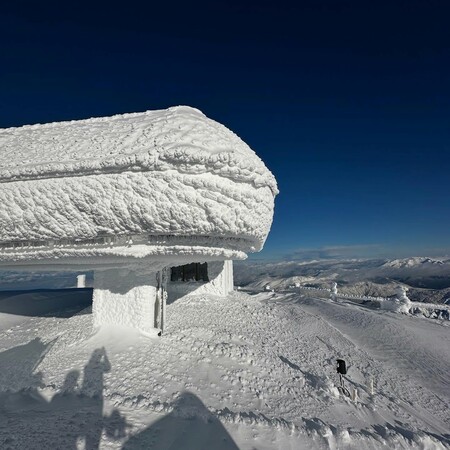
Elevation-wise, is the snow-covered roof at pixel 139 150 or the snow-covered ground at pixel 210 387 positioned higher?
the snow-covered roof at pixel 139 150

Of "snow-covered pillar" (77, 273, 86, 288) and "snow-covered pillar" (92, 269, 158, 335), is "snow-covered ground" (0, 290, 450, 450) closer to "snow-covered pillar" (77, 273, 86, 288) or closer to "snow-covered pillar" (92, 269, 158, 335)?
"snow-covered pillar" (92, 269, 158, 335)

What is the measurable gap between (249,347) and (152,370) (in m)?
1.95

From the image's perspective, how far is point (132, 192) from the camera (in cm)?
420

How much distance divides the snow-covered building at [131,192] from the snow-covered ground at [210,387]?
5.59 feet

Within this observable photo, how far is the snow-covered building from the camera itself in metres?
4.18

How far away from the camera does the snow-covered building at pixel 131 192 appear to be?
418 centimetres

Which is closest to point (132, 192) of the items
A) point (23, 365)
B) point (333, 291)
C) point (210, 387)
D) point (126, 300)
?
point (126, 300)

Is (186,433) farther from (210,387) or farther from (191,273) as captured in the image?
(191,273)

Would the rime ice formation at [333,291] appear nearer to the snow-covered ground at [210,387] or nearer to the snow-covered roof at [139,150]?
the snow-covered ground at [210,387]

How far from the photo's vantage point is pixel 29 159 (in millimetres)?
4520

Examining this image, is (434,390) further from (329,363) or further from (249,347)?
(249,347)

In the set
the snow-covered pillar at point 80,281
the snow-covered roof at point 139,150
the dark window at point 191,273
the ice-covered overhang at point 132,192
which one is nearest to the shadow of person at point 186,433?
the ice-covered overhang at point 132,192

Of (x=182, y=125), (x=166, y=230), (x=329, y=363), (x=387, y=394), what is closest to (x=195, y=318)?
(x=329, y=363)

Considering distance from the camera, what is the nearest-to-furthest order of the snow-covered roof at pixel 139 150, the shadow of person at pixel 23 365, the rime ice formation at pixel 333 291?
the snow-covered roof at pixel 139 150, the shadow of person at pixel 23 365, the rime ice formation at pixel 333 291
